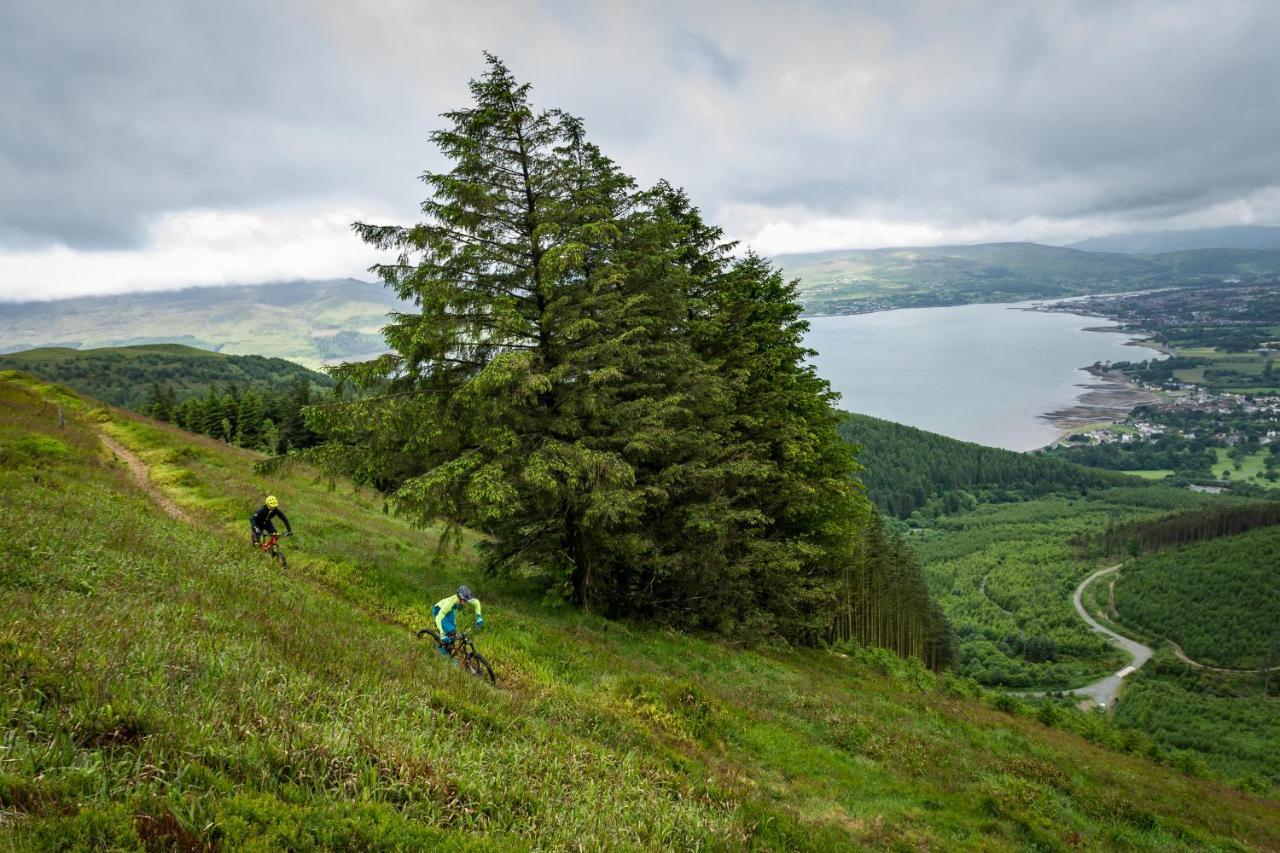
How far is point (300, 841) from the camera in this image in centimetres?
400

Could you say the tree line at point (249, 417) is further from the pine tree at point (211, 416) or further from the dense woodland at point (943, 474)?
the dense woodland at point (943, 474)

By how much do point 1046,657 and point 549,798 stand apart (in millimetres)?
122201

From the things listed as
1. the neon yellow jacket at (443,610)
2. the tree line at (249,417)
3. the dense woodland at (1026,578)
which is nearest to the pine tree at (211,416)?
the tree line at (249,417)

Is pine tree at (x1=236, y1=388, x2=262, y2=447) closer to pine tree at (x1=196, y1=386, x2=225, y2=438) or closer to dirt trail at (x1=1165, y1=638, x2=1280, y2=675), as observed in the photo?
pine tree at (x1=196, y1=386, x2=225, y2=438)

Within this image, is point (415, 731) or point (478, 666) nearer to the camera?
point (415, 731)

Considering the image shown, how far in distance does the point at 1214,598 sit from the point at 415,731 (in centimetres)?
15332

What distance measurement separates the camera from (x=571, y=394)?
1368cm

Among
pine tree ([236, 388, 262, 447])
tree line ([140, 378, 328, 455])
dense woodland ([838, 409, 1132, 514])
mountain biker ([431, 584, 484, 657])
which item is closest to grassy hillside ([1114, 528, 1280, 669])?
dense woodland ([838, 409, 1132, 514])

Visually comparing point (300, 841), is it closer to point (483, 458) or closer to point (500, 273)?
point (483, 458)

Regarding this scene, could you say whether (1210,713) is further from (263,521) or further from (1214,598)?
(263,521)

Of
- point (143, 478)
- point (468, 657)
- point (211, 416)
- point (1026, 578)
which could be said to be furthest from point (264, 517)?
point (1026, 578)

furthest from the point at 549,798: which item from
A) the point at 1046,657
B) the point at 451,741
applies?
the point at 1046,657

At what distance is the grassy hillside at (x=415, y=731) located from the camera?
169 inches

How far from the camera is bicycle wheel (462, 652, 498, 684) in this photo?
31.7 feet
